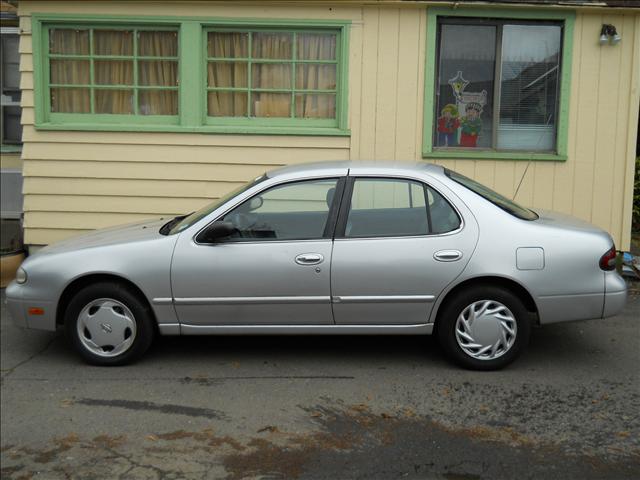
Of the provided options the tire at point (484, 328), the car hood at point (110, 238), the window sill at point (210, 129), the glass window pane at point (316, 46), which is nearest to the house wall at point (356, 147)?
the window sill at point (210, 129)

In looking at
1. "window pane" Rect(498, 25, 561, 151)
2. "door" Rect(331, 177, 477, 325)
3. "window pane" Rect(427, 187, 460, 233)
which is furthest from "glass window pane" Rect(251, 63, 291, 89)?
"window pane" Rect(427, 187, 460, 233)

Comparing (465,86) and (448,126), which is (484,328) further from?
(465,86)

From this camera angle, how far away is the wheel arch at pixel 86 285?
6277 mm

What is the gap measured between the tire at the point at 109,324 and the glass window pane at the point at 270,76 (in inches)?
161

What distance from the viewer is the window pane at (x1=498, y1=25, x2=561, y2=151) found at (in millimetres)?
9477

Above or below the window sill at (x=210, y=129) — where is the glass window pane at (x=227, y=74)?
above

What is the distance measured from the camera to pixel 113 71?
383 inches

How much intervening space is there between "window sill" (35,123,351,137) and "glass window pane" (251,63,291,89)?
1.72 ft

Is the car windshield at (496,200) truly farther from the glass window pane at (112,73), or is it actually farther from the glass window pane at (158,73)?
the glass window pane at (112,73)

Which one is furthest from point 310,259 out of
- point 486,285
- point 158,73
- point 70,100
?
point 70,100

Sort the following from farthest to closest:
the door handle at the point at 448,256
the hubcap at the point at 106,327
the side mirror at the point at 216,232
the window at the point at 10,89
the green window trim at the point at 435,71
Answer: the window at the point at 10,89, the green window trim at the point at 435,71, the hubcap at the point at 106,327, the side mirror at the point at 216,232, the door handle at the point at 448,256

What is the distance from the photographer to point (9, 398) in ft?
19.0

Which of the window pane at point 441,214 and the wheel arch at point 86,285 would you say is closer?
the window pane at point 441,214

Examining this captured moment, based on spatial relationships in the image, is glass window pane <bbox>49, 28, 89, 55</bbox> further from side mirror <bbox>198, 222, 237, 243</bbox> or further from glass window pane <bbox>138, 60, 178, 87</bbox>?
side mirror <bbox>198, 222, 237, 243</bbox>
